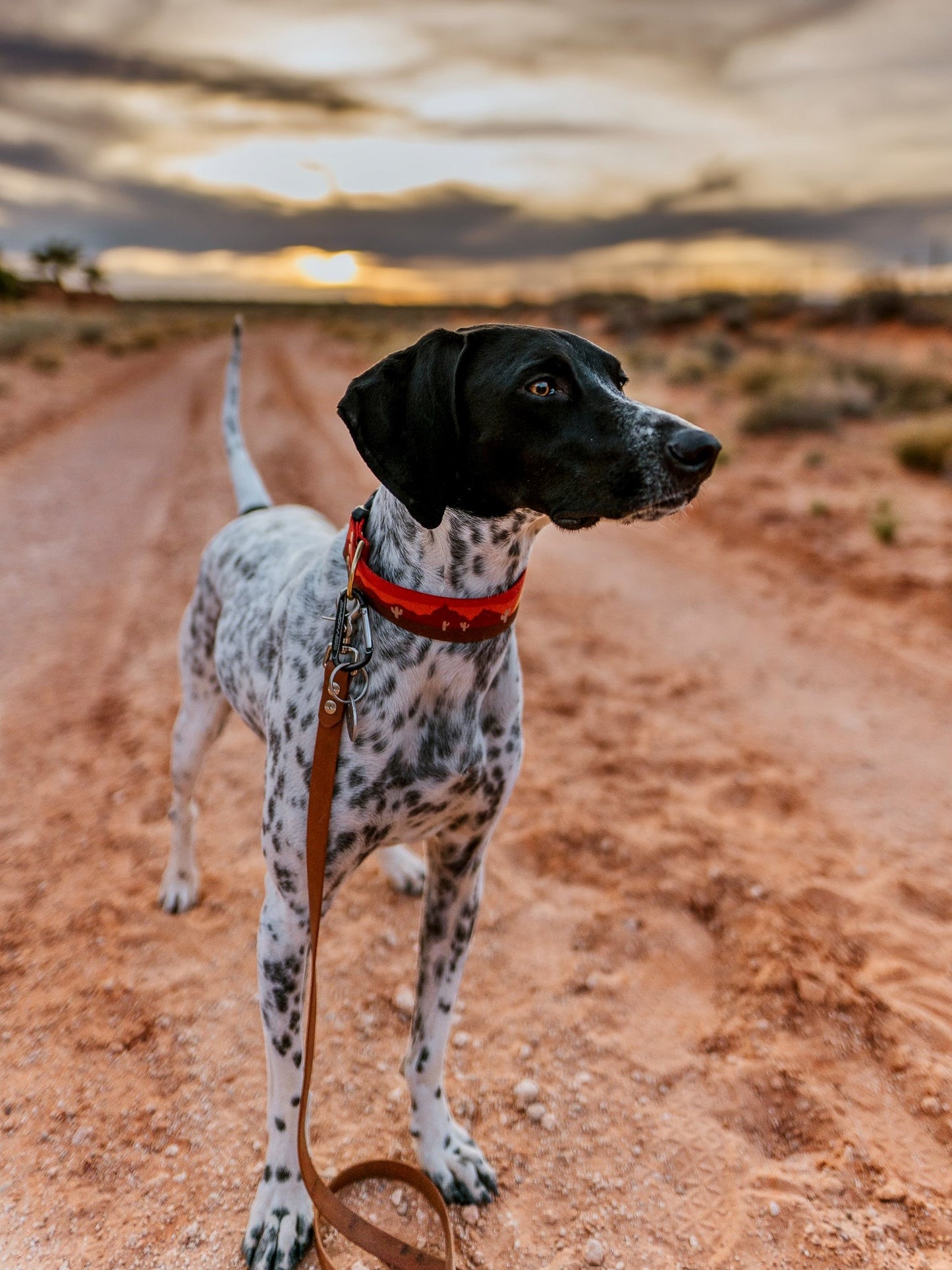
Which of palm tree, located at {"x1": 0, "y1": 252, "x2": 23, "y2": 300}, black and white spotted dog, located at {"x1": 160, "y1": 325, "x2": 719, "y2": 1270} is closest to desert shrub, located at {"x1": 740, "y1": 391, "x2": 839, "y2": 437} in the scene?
black and white spotted dog, located at {"x1": 160, "y1": 325, "x2": 719, "y2": 1270}

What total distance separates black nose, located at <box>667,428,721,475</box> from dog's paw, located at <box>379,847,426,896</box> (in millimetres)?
2428

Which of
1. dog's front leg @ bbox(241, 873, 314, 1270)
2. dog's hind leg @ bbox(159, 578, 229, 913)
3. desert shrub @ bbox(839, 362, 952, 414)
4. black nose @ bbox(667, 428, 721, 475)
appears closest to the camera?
black nose @ bbox(667, 428, 721, 475)

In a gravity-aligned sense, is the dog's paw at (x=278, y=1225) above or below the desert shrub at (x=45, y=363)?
Answer: below

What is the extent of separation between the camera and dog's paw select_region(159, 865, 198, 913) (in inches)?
147

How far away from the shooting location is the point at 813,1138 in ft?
9.29

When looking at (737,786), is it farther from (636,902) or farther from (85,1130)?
(85,1130)

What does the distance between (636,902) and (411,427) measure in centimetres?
257

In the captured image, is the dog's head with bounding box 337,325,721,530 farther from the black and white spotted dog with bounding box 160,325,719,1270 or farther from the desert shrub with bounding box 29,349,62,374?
the desert shrub with bounding box 29,349,62,374

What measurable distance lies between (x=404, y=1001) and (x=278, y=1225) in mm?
968

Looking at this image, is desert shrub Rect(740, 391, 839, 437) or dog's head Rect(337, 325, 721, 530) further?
desert shrub Rect(740, 391, 839, 437)

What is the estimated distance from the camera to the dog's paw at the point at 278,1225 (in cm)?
243

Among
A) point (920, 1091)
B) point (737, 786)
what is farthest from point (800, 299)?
point (920, 1091)

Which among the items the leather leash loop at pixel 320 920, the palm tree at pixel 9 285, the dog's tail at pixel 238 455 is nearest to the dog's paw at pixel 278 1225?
the leather leash loop at pixel 320 920

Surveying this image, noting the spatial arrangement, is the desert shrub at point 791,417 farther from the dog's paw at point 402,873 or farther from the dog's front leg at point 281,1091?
the dog's front leg at point 281,1091
